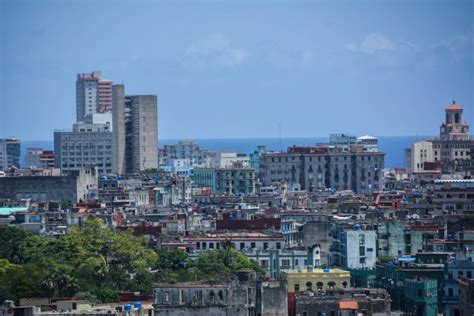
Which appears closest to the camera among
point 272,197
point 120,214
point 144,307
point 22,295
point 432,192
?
point 144,307

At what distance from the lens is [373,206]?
451ft

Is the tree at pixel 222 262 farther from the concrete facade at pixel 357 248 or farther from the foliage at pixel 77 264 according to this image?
the concrete facade at pixel 357 248

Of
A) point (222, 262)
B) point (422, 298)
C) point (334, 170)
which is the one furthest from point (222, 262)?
point (334, 170)

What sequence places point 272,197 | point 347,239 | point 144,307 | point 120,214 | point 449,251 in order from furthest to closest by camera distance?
point 272,197 → point 120,214 → point 347,239 → point 449,251 → point 144,307

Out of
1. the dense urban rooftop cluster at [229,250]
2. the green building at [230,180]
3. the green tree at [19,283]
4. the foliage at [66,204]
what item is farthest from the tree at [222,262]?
the green building at [230,180]

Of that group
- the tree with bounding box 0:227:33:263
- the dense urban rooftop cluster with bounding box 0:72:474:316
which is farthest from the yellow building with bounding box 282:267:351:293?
the tree with bounding box 0:227:33:263

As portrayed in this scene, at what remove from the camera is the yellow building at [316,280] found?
285ft

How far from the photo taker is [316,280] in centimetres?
8788

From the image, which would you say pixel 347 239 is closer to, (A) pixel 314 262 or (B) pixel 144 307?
(A) pixel 314 262

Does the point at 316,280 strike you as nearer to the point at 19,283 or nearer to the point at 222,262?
the point at 222,262

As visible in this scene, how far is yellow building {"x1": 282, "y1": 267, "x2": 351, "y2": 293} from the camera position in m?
86.9

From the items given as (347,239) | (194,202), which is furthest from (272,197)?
(347,239)

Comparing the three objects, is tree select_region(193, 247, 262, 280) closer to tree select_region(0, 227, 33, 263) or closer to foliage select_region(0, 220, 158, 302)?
foliage select_region(0, 220, 158, 302)

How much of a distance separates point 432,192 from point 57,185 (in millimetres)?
27438
